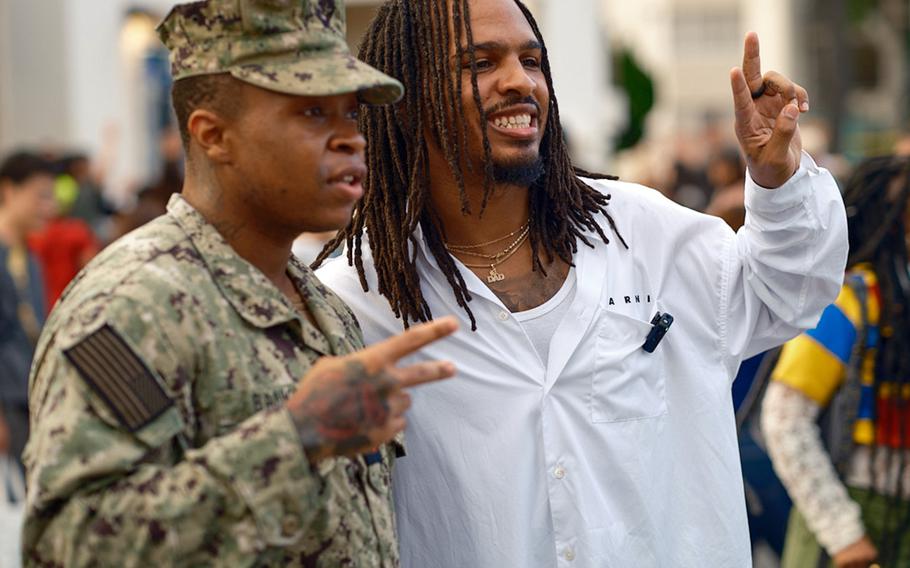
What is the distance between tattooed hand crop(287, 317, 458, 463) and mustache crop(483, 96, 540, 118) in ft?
3.82

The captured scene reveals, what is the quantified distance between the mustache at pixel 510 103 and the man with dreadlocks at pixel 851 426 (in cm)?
184

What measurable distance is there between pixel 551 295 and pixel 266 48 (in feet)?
3.86

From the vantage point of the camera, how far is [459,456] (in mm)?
3527

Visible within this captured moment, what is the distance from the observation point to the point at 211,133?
2861 millimetres

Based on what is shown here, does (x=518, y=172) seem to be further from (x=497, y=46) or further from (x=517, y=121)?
(x=497, y=46)

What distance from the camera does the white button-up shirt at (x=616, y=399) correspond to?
3508 mm

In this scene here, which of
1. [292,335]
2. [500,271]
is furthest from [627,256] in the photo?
[292,335]

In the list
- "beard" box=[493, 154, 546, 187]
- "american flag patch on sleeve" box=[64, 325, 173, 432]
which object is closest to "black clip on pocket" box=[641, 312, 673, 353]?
"beard" box=[493, 154, 546, 187]

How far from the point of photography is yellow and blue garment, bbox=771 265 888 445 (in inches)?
201

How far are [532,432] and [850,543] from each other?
192 cm

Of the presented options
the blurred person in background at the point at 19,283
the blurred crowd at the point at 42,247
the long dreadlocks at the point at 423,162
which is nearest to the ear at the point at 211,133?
the long dreadlocks at the point at 423,162

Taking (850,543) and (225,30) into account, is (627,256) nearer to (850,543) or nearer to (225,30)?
(225,30)

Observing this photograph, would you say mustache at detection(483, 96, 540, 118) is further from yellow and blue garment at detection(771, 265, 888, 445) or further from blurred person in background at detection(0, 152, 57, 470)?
blurred person in background at detection(0, 152, 57, 470)

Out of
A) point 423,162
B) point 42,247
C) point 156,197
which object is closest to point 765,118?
point 423,162
